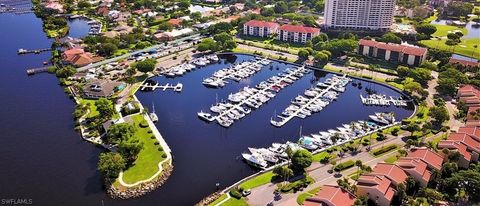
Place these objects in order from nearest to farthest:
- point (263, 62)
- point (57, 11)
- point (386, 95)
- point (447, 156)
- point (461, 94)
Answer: point (447, 156)
point (461, 94)
point (386, 95)
point (263, 62)
point (57, 11)

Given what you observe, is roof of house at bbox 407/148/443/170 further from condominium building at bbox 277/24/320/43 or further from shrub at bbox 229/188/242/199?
condominium building at bbox 277/24/320/43

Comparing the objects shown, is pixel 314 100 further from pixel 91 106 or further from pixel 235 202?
pixel 91 106

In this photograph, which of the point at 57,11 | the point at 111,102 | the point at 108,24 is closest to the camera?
the point at 111,102

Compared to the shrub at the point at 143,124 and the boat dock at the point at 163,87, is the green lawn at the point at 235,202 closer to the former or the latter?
the shrub at the point at 143,124

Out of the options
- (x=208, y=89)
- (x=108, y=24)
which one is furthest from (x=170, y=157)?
(x=108, y=24)

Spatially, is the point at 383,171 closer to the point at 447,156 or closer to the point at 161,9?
the point at 447,156

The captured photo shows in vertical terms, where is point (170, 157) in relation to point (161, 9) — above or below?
below

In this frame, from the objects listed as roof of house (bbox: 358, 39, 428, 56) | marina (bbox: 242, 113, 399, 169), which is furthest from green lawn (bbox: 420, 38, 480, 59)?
marina (bbox: 242, 113, 399, 169)

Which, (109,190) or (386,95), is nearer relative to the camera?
(109,190)
